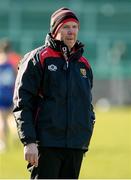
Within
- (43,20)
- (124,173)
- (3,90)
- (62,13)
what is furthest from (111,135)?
(43,20)

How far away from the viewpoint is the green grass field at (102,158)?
12.3 metres

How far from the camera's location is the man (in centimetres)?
664

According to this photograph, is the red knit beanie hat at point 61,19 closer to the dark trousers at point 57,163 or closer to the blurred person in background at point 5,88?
the dark trousers at point 57,163

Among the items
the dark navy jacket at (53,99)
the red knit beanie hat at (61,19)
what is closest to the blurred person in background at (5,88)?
the red knit beanie hat at (61,19)

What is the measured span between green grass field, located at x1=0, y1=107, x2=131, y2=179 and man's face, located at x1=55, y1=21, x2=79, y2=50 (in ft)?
17.1

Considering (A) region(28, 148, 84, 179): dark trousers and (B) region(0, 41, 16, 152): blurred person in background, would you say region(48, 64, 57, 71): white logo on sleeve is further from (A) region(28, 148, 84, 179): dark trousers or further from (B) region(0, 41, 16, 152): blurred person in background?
(B) region(0, 41, 16, 152): blurred person in background

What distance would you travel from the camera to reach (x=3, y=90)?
17156 millimetres

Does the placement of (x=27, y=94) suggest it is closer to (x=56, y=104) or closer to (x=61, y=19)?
(x=56, y=104)

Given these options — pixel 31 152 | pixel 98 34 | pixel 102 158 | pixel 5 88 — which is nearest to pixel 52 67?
pixel 31 152

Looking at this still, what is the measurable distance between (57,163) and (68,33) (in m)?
1.01

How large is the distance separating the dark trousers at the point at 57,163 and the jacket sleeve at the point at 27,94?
→ 0.68 ft

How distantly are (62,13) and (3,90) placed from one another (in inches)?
409

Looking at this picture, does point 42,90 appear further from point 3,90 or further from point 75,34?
point 3,90

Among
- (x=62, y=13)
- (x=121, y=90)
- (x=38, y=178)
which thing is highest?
(x=62, y=13)
